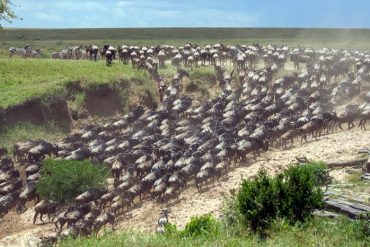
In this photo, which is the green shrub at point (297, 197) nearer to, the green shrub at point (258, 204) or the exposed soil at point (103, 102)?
the green shrub at point (258, 204)

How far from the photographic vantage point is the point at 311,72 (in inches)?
1896

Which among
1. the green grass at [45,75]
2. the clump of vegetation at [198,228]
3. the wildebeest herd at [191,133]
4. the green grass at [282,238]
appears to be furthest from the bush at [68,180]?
the green grass at [282,238]

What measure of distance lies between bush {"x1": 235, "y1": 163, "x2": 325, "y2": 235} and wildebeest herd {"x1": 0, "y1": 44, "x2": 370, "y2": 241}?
386 inches

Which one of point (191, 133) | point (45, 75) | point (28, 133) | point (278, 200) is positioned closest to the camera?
point (278, 200)

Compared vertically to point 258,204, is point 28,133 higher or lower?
lower

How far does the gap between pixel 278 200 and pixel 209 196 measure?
1010 cm

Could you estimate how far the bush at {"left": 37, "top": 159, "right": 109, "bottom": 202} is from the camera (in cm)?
2903

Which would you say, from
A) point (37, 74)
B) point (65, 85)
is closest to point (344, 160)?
point (65, 85)

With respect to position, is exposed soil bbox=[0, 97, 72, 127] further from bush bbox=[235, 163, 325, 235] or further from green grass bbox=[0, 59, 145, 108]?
bush bbox=[235, 163, 325, 235]

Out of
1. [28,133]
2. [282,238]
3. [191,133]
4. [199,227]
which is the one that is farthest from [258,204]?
[28,133]

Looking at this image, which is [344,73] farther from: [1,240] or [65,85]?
[1,240]

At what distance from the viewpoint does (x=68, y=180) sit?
29328mm

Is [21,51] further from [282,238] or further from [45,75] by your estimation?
[282,238]

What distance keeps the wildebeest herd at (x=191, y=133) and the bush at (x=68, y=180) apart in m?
0.84
